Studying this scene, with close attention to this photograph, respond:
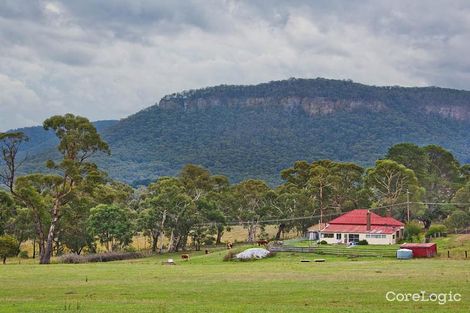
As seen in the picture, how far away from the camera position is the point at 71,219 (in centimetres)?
8325

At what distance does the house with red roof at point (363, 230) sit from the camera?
85.5m

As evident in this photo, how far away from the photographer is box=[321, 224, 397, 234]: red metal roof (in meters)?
86.1

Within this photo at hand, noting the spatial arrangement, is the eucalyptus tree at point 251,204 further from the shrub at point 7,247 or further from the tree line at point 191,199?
the shrub at point 7,247

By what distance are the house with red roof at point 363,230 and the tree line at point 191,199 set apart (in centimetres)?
713

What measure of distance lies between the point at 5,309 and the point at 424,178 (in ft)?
324

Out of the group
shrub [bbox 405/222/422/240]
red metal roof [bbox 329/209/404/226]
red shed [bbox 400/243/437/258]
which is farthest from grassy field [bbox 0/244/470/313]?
red metal roof [bbox 329/209/404/226]

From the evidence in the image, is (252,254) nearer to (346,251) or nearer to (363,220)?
(346,251)

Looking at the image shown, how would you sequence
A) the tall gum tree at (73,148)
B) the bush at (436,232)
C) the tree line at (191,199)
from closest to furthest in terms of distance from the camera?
1. the tall gum tree at (73,148)
2. the tree line at (191,199)
3. the bush at (436,232)

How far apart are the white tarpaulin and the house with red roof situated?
89.7 feet

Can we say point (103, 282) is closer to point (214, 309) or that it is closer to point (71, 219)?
point (214, 309)

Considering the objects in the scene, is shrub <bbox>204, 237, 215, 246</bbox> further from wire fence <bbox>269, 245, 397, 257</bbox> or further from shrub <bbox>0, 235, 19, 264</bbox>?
shrub <bbox>0, 235, 19, 264</bbox>

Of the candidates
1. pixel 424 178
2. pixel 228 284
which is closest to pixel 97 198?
pixel 424 178

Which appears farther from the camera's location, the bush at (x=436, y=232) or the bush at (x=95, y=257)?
the bush at (x=436, y=232)

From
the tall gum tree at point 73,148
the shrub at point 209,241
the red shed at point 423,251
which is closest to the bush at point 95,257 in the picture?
the tall gum tree at point 73,148
